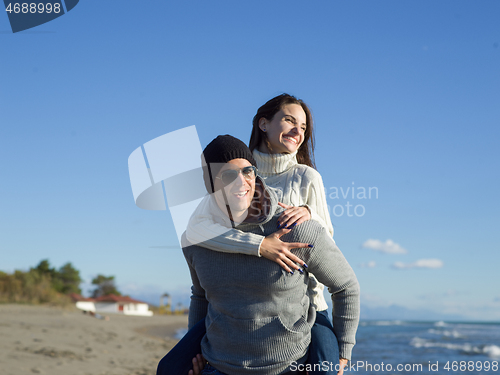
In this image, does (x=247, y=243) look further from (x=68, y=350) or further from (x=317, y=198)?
(x=68, y=350)

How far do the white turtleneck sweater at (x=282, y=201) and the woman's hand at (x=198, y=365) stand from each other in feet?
1.81

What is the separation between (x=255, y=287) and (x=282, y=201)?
0.89 metres

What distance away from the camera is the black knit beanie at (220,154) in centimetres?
201

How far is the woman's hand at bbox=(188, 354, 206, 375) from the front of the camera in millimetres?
2055

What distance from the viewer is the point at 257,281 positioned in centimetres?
185

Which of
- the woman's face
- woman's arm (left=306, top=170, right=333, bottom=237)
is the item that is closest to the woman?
woman's arm (left=306, top=170, right=333, bottom=237)

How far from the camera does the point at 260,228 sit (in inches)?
76.8

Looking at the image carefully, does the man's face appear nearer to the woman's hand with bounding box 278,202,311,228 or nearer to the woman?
the woman

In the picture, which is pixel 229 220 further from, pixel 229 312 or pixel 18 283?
pixel 18 283

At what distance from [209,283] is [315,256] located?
48cm

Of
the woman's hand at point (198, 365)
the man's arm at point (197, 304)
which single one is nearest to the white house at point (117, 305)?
the man's arm at point (197, 304)

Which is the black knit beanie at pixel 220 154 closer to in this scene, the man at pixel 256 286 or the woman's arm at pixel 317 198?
the man at pixel 256 286

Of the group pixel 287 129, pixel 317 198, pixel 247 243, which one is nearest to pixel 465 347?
pixel 317 198

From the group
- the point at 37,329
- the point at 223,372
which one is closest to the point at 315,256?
the point at 223,372
